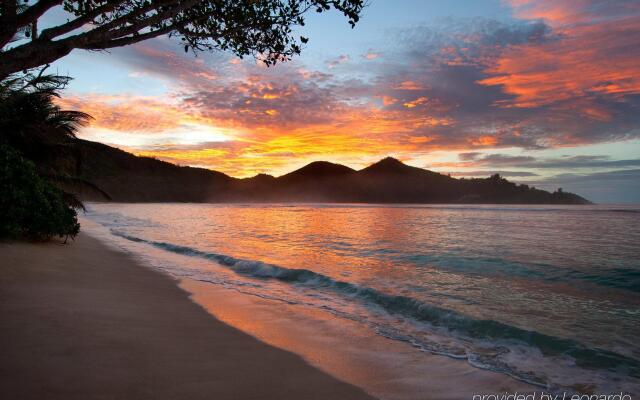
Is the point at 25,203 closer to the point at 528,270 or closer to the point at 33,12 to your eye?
the point at 33,12

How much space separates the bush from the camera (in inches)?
396

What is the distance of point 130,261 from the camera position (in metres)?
11.4

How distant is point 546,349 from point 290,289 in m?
5.19

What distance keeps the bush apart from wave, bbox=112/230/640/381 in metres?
6.01

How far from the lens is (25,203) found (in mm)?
10281

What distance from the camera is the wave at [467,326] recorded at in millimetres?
4680

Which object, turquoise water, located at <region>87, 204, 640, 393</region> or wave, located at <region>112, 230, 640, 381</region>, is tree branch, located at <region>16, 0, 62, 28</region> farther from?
wave, located at <region>112, 230, 640, 381</region>

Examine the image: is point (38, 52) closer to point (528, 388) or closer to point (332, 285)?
point (528, 388)

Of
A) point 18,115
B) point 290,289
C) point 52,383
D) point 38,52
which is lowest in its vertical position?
point 290,289

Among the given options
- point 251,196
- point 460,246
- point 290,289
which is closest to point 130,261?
point 290,289

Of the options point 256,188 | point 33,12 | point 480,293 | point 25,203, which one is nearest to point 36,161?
point 25,203

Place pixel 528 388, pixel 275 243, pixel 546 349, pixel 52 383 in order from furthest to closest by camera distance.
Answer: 1. pixel 275 243
2. pixel 546 349
3. pixel 528 388
4. pixel 52 383

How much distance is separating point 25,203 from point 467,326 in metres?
11.3

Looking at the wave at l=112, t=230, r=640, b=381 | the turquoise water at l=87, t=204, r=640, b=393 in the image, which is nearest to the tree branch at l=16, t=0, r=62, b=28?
the turquoise water at l=87, t=204, r=640, b=393
